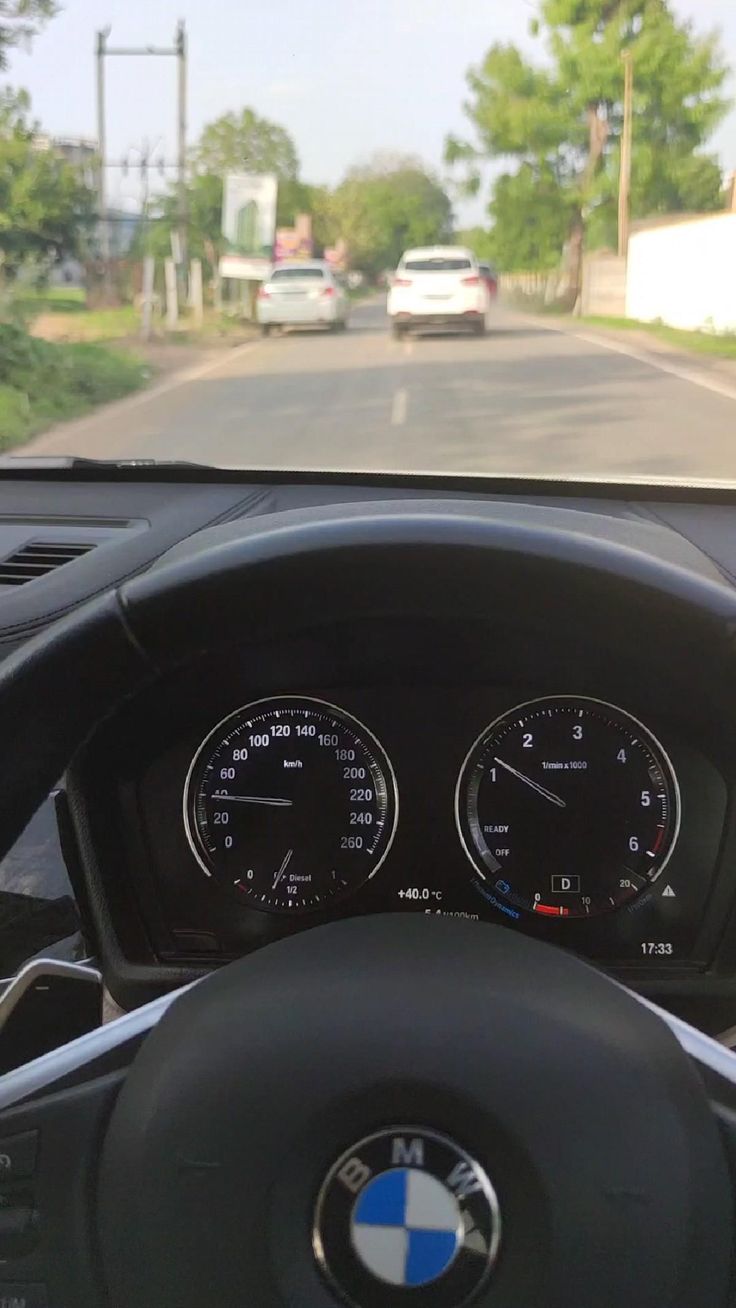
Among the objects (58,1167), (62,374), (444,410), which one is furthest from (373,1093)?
(444,410)

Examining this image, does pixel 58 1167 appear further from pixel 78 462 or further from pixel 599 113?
pixel 599 113

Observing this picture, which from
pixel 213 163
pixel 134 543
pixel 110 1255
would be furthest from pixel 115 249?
pixel 110 1255

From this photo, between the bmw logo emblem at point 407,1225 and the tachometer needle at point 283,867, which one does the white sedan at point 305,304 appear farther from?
the bmw logo emblem at point 407,1225

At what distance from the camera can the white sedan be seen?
11023 mm

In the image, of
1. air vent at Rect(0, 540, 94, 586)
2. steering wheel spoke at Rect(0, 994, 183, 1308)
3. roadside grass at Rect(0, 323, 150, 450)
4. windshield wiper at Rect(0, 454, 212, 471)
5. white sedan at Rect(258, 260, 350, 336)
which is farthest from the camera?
white sedan at Rect(258, 260, 350, 336)

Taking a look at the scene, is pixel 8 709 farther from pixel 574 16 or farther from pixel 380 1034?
pixel 574 16

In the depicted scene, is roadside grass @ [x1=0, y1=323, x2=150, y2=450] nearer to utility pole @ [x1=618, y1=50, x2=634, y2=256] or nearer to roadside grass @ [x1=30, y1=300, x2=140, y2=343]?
roadside grass @ [x1=30, y1=300, x2=140, y2=343]

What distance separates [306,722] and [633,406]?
A: 7.17m

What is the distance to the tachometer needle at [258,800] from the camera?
2004 millimetres

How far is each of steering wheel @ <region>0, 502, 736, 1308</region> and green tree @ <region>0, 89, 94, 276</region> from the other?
3899 millimetres

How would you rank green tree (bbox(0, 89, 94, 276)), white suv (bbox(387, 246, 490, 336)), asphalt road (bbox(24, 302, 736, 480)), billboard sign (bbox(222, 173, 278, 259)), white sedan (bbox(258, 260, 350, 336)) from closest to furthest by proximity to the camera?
billboard sign (bbox(222, 173, 278, 259))
green tree (bbox(0, 89, 94, 276))
asphalt road (bbox(24, 302, 736, 480))
white sedan (bbox(258, 260, 350, 336))
white suv (bbox(387, 246, 490, 336))

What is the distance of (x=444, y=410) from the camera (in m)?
9.20

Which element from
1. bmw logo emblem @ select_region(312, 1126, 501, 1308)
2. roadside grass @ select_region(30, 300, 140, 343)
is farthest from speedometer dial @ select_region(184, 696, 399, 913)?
roadside grass @ select_region(30, 300, 140, 343)


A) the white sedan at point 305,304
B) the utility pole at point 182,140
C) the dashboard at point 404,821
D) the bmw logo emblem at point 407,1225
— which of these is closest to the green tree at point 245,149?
the utility pole at point 182,140
